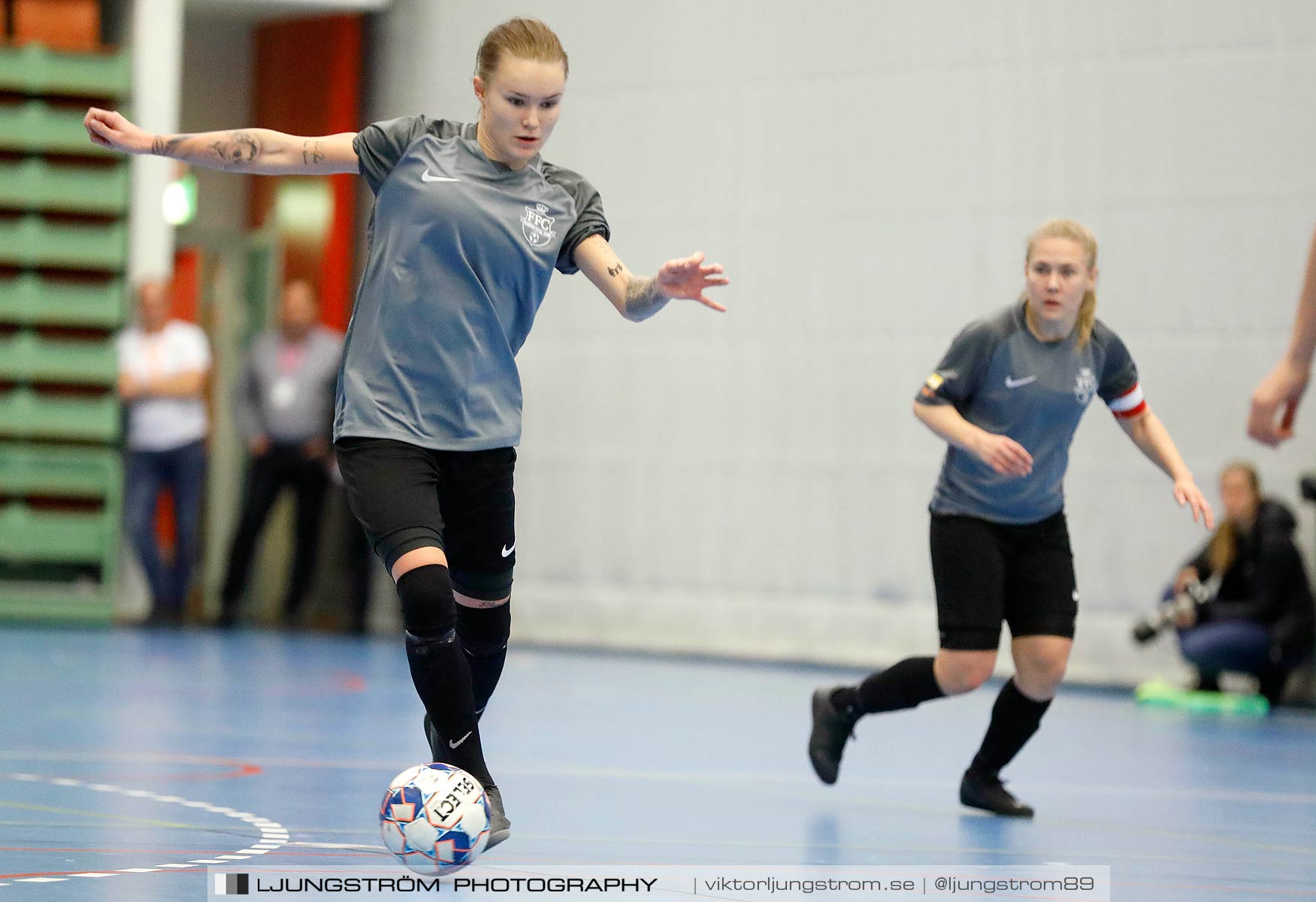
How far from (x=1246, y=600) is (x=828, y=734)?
484 centimetres

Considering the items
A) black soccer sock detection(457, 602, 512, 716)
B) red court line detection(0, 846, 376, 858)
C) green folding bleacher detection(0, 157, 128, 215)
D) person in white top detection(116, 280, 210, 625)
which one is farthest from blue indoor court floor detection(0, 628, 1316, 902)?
green folding bleacher detection(0, 157, 128, 215)

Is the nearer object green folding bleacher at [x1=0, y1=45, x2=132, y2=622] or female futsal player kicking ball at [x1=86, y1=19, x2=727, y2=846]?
female futsal player kicking ball at [x1=86, y1=19, x2=727, y2=846]

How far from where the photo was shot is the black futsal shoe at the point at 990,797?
5.59m

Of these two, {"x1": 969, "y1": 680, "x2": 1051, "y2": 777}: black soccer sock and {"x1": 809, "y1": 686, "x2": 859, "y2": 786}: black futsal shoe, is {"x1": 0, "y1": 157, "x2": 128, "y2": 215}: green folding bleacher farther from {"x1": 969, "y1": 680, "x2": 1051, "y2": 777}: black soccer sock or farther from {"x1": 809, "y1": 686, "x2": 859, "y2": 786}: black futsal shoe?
{"x1": 969, "y1": 680, "x2": 1051, "y2": 777}: black soccer sock

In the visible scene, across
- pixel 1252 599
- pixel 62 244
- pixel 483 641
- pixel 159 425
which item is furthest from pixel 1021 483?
pixel 62 244

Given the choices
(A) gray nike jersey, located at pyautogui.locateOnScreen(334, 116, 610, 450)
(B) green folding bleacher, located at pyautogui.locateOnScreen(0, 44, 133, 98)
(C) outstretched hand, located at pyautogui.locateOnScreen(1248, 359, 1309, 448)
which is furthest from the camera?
(B) green folding bleacher, located at pyautogui.locateOnScreen(0, 44, 133, 98)

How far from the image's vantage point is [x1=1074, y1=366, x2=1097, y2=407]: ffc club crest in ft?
18.4

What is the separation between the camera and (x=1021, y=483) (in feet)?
18.4

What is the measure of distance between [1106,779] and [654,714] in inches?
101

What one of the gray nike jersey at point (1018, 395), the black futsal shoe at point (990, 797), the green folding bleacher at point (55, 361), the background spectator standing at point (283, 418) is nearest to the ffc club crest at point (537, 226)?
the gray nike jersey at point (1018, 395)

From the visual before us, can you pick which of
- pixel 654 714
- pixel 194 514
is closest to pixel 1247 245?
pixel 654 714

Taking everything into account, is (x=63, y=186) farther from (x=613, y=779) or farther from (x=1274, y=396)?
(x=1274, y=396)

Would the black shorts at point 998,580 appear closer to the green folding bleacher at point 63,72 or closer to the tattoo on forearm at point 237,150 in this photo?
the tattoo on forearm at point 237,150

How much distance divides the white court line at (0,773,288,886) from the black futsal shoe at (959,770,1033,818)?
88.3 inches
